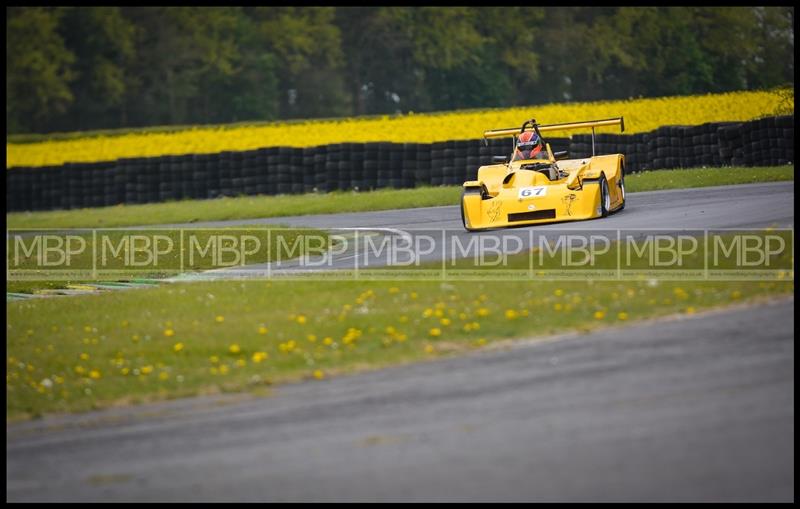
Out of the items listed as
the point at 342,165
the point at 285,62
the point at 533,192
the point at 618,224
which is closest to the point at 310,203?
the point at 342,165

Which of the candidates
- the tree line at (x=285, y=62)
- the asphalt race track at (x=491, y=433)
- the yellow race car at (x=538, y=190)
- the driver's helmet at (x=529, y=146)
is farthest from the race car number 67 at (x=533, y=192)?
the tree line at (x=285, y=62)

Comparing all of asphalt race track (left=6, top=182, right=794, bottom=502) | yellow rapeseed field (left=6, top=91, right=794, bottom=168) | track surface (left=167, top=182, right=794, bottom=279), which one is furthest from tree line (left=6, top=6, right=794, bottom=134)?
asphalt race track (left=6, top=182, right=794, bottom=502)

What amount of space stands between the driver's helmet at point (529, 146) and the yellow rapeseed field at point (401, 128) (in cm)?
1630

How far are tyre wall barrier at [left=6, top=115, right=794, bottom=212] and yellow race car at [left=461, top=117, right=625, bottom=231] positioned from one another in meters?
4.66

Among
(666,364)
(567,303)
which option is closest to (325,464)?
(666,364)

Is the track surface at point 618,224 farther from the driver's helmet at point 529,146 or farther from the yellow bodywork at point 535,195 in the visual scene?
the driver's helmet at point 529,146

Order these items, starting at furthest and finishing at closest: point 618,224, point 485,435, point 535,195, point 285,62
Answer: point 285,62 < point 535,195 < point 618,224 < point 485,435

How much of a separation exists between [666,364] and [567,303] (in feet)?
8.57

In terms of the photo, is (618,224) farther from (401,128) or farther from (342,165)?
(401,128)

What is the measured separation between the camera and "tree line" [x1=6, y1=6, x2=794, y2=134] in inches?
2613

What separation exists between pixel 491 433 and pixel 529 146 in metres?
11.8

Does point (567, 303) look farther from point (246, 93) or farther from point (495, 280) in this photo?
point (246, 93)

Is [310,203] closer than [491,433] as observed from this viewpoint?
No

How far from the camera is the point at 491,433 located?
7902 mm
